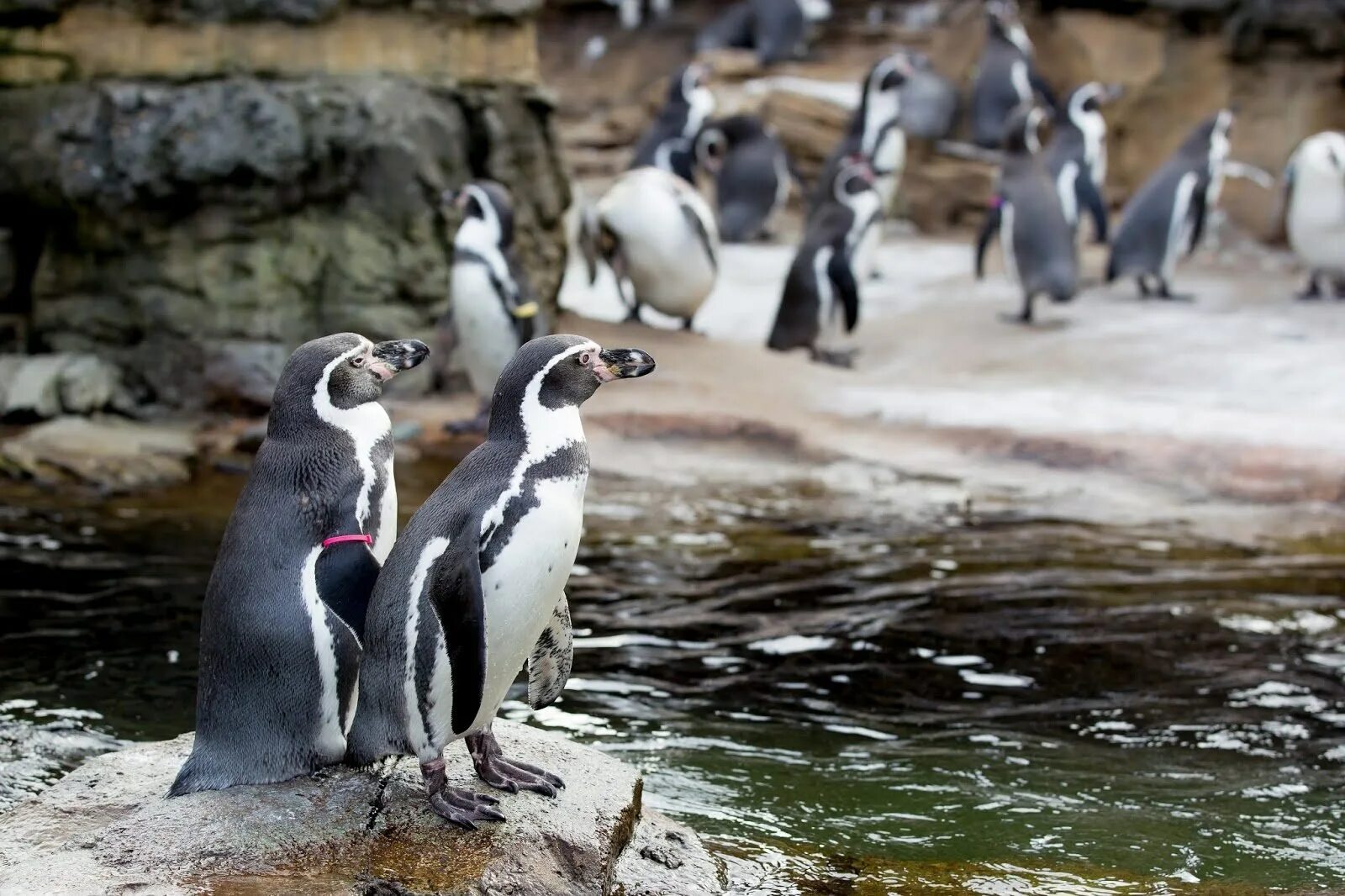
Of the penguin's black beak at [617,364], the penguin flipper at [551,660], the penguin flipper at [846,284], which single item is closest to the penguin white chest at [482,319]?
the penguin flipper at [846,284]

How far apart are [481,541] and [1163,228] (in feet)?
30.7

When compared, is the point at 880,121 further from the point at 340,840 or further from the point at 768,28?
the point at 340,840

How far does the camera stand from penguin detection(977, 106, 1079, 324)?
11.2m

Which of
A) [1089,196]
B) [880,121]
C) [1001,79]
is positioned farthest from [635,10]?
[1089,196]

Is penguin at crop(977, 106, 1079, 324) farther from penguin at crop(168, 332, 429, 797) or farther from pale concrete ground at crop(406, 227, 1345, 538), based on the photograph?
penguin at crop(168, 332, 429, 797)

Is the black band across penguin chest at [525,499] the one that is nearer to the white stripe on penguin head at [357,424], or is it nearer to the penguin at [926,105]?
the white stripe on penguin head at [357,424]

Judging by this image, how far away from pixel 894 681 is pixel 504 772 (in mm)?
2056

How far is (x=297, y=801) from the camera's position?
321 cm

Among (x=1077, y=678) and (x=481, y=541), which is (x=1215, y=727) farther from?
(x=481, y=541)

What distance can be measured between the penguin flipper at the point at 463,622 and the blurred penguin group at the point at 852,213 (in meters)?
5.69

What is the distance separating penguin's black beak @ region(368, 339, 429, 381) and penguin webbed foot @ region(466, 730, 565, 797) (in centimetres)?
82

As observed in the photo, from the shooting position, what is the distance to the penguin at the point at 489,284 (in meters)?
8.83

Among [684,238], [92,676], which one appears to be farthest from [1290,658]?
[684,238]

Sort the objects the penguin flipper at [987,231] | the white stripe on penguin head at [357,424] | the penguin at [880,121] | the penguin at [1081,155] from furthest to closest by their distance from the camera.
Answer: the penguin at [880,121]
the penguin at [1081,155]
the penguin flipper at [987,231]
the white stripe on penguin head at [357,424]
